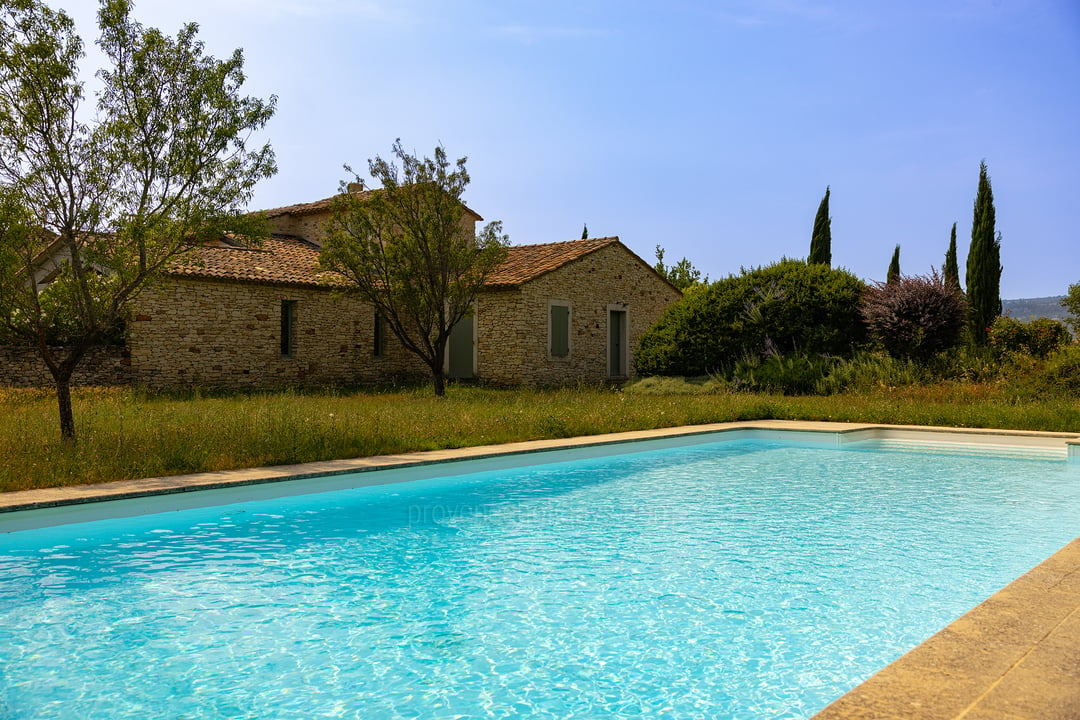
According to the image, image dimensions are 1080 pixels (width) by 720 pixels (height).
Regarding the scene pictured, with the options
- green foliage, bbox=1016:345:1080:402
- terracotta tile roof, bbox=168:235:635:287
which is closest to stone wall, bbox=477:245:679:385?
terracotta tile roof, bbox=168:235:635:287

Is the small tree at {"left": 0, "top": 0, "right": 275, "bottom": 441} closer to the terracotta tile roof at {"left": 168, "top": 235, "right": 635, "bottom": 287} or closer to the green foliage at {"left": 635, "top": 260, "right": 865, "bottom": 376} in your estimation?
the terracotta tile roof at {"left": 168, "top": 235, "right": 635, "bottom": 287}

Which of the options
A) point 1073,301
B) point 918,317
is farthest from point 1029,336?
point 1073,301

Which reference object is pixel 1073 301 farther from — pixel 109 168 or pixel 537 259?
pixel 109 168

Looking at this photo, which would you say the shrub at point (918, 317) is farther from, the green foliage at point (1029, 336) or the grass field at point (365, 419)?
the grass field at point (365, 419)

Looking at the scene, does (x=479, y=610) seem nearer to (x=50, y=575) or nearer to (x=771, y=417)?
(x=50, y=575)

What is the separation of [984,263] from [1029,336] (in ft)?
24.5

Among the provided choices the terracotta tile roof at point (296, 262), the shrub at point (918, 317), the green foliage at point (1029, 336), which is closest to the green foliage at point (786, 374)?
the shrub at point (918, 317)

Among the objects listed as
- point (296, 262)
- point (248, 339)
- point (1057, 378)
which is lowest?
point (1057, 378)

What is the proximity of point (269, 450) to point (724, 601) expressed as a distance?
5.83 metres

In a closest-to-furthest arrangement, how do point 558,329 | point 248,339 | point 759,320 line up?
1. point 248,339
2. point 759,320
3. point 558,329

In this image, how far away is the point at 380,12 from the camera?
977 centimetres

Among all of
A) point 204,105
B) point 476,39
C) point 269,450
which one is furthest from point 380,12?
point 269,450

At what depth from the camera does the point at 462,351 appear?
2311 cm

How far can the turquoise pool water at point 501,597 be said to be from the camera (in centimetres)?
356
